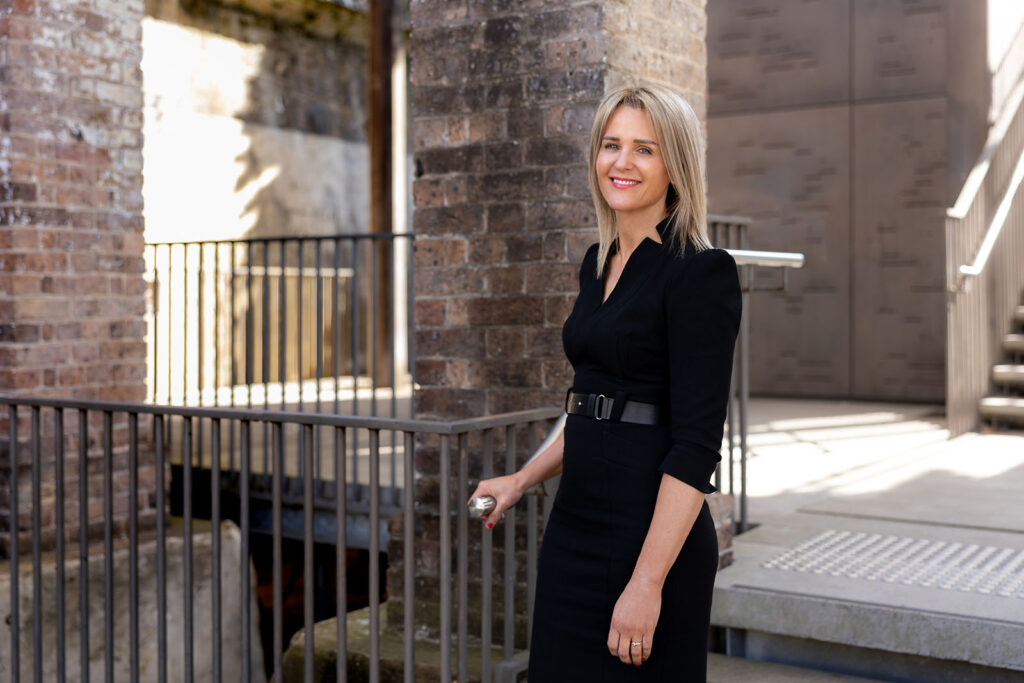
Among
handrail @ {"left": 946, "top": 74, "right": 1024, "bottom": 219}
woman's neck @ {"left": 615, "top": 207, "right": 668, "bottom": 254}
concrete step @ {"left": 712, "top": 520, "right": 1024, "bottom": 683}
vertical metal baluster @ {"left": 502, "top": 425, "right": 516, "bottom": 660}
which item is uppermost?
handrail @ {"left": 946, "top": 74, "right": 1024, "bottom": 219}

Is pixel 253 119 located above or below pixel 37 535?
above

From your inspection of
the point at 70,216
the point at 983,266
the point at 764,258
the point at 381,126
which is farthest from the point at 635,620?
the point at 381,126

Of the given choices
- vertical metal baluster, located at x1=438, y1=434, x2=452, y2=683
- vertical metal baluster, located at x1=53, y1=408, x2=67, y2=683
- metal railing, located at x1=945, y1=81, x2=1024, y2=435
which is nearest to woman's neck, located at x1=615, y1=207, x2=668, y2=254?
vertical metal baluster, located at x1=438, y1=434, x2=452, y2=683

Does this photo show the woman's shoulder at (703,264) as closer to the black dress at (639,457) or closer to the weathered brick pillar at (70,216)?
the black dress at (639,457)

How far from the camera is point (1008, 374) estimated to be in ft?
20.4

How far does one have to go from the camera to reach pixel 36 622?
3.18 meters

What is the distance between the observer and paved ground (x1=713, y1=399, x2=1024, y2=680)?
2697mm

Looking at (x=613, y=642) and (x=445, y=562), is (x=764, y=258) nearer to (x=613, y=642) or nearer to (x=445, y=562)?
(x=445, y=562)

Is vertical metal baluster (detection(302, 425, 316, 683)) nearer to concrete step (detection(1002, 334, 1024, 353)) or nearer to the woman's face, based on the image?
the woman's face

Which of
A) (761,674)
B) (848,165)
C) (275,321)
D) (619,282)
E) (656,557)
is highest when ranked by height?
(848,165)

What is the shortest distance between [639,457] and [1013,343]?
214 inches

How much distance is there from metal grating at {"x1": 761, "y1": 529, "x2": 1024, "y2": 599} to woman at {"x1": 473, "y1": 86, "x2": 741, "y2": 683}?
1487 millimetres

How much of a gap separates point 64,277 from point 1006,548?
3301 millimetres

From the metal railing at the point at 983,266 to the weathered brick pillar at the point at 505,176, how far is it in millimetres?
2958
